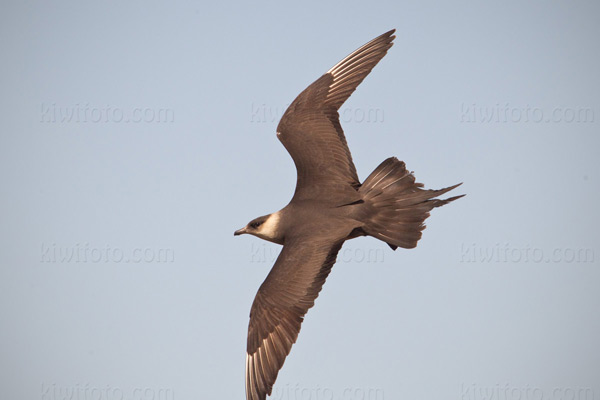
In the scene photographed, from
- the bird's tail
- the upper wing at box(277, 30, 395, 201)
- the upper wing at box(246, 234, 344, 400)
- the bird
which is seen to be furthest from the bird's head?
the bird's tail

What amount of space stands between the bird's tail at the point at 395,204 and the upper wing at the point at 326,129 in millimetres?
280

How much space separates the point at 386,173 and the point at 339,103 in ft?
3.50

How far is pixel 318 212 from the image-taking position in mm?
7363

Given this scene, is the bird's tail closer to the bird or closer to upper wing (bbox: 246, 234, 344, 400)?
the bird

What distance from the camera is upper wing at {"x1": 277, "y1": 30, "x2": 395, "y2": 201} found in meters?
7.59

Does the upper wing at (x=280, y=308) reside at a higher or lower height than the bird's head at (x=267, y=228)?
lower

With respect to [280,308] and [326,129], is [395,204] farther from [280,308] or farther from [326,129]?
[280,308]

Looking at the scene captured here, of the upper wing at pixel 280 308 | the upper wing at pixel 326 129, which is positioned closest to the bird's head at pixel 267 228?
the upper wing at pixel 326 129

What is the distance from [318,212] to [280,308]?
105 cm

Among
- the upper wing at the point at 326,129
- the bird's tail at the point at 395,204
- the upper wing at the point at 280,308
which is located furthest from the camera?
the upper wing at the point at 326,129

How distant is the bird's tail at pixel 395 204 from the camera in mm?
7199

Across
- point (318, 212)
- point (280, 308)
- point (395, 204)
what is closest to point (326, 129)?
point (318, 212)

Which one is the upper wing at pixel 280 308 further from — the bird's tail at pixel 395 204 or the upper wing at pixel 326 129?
the upper wing at pixel 326 129

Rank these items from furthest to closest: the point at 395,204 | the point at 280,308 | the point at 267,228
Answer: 1. the point at 267,228
2. the point at 395,204
3. the point at 280,308
